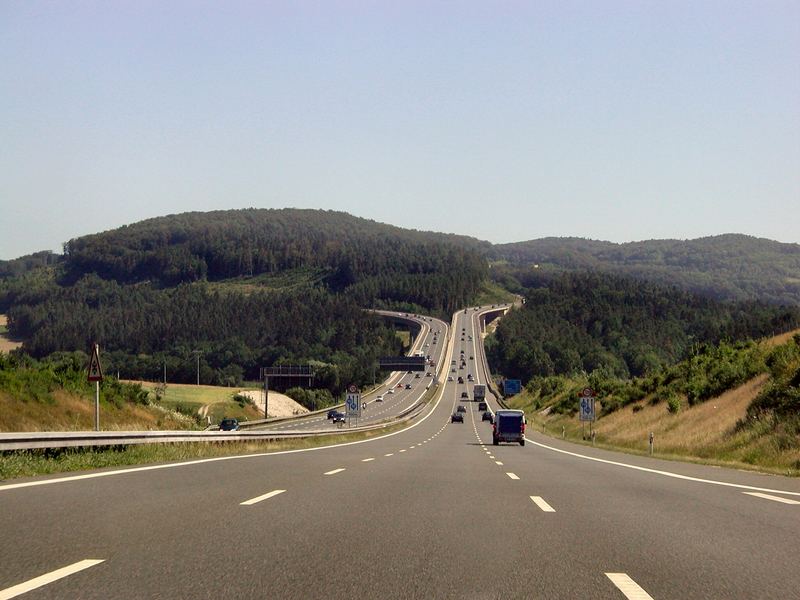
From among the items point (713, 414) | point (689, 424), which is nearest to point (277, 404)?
point (689, 424)

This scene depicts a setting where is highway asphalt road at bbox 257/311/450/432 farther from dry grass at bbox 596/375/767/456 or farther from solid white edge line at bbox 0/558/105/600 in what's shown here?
solid white edge line at bbox 0/558/105/600

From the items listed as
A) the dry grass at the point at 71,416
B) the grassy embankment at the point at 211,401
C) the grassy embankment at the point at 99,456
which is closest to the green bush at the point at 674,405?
the grassy embankment at the point at 99,456

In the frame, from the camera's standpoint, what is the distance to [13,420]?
41.7 metres

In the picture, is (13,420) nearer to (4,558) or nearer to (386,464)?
(386,464)

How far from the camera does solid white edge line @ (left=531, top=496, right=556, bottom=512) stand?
12867 millimetres

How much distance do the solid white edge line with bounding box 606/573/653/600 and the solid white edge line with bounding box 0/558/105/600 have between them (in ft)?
14.6

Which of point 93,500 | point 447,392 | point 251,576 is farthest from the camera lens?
point 447,392

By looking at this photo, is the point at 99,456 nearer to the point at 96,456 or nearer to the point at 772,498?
the point at 96,456

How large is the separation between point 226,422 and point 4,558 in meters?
67.3

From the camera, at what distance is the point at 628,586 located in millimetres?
7332

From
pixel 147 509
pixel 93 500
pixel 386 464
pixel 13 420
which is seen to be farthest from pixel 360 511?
pixel 13 420

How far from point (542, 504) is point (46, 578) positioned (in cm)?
807

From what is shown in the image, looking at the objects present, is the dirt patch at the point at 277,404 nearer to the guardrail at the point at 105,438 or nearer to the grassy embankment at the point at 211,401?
the grassy embankment at the point at 211,401

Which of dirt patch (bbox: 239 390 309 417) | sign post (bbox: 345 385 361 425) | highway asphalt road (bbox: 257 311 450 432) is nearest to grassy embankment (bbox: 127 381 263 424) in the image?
dirt patch (bbox: 239 390 309 417)
